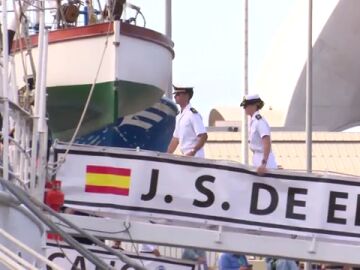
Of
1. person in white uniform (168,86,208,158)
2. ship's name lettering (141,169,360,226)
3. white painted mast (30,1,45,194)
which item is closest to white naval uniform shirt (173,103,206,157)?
person in white uniform (168,86,208,158)

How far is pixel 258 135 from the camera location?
528 inches

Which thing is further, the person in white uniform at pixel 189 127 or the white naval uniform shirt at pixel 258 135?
the person in white uniform at pixel 189 127

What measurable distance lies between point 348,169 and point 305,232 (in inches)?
944

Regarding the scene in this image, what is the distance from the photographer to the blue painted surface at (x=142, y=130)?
54.2 ft

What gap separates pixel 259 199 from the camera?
41.0ft

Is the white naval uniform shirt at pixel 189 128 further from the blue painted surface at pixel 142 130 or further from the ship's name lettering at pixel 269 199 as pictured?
the blue painted surface at pixel 142 130

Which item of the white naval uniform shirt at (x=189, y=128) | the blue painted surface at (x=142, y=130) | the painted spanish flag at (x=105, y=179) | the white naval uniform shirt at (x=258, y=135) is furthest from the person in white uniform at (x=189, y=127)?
the blue painted surface at (x=142, y=130)

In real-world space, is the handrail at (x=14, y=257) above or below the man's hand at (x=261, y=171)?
below

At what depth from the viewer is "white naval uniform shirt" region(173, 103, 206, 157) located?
44.8 ft

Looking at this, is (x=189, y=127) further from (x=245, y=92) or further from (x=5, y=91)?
(x=245, y=92)

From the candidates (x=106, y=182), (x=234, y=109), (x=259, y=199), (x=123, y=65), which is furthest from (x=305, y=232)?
(x=234, y=109)

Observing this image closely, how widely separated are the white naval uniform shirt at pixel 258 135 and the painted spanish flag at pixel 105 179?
1.51 m

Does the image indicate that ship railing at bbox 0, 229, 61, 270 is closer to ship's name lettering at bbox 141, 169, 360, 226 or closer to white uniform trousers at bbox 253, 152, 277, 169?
ship's name lettering at bbox 141, 169, 360, 226

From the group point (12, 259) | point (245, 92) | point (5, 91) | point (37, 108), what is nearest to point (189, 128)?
point (37, 108)
